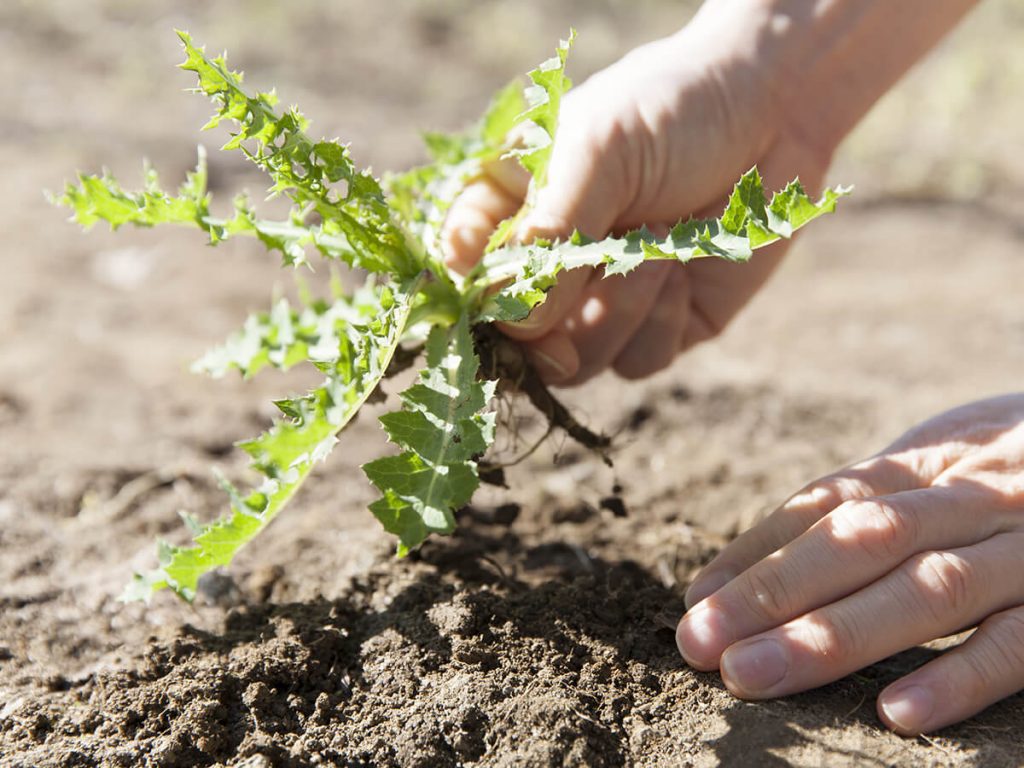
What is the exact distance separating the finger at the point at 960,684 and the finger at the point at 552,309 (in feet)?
3.45

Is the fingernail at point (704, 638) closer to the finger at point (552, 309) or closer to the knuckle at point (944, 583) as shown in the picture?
the knuckle at point (944, 583)

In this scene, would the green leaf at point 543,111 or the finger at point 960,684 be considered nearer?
the finger at point 960,684

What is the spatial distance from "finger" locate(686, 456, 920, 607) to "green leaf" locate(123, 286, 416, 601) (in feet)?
2.65

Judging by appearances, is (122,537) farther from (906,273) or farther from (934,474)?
(906,273)

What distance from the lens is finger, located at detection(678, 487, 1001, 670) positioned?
1.77 m

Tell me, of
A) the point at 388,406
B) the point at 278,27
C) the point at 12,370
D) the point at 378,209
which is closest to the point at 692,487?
the point at 388,406

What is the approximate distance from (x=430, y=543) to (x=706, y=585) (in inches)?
28.9

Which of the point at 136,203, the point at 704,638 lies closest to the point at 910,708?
the point at 704,638

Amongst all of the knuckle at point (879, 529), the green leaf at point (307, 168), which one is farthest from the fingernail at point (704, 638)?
the green leaf at point (307, 168)

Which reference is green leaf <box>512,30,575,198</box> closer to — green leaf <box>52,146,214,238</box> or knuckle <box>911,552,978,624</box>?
green leaf <box>52,146,214,238</box>

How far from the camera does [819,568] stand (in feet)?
5.88

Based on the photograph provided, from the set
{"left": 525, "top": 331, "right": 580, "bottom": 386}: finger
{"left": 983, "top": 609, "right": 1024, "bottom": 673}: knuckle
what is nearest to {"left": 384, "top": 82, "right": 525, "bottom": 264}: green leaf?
{"left": 525, "top": 331, "right": 580, "bottom": 386}: finger

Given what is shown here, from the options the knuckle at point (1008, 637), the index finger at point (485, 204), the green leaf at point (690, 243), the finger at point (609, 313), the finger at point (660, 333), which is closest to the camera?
the green leaf at point (690, 243)

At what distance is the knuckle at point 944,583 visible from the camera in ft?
5.72
